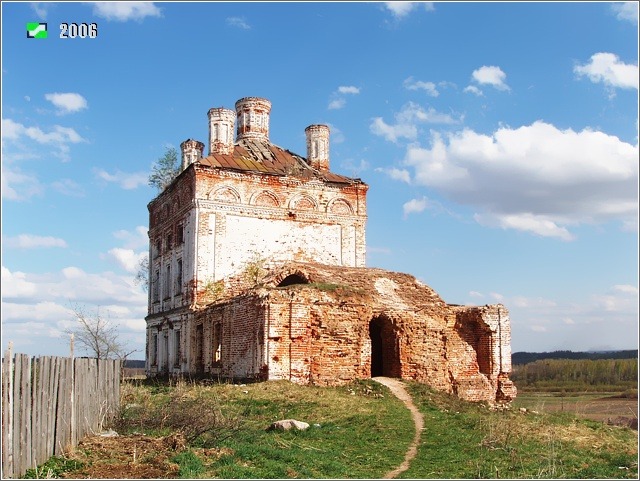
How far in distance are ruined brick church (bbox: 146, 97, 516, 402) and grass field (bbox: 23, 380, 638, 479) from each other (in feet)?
6.90

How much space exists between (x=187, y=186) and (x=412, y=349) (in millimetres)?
10424

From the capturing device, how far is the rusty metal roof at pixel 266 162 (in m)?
23.2

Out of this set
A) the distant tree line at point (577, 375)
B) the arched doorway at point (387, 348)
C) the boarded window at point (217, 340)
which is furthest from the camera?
the distant tree line at point (577, 375)

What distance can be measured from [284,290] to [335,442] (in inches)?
248

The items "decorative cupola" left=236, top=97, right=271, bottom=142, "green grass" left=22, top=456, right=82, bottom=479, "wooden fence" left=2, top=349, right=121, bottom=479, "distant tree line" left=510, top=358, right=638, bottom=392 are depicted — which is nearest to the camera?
"wooden fence" left=2, top=349, right=121, bottom=479

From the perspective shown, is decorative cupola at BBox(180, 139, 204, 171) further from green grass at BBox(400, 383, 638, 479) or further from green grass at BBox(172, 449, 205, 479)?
green grass at BBox(172, 449, 205, 479)

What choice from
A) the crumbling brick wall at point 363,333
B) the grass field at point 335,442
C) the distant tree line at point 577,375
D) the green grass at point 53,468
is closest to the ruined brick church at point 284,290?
the crumbling brick wall at point 363,333

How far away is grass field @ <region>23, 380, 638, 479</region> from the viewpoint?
25.9 feet

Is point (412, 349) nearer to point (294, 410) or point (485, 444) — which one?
point (294, 410)

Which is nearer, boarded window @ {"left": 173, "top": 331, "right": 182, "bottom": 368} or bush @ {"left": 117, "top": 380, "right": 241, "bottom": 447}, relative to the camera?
bush @ {"left": 117, "top": 380, "right": 241, "bottom": 447}

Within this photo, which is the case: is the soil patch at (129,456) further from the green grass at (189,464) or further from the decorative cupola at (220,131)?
the decorative cupola at (220,131)

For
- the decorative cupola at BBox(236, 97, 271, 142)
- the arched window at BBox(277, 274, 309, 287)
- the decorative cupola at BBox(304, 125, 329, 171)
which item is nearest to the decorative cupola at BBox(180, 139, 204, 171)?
the decorative cupola at BBox(236, 97, 271, 142)

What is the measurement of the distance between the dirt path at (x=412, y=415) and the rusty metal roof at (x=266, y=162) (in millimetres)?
9962

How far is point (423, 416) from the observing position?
13.0m
